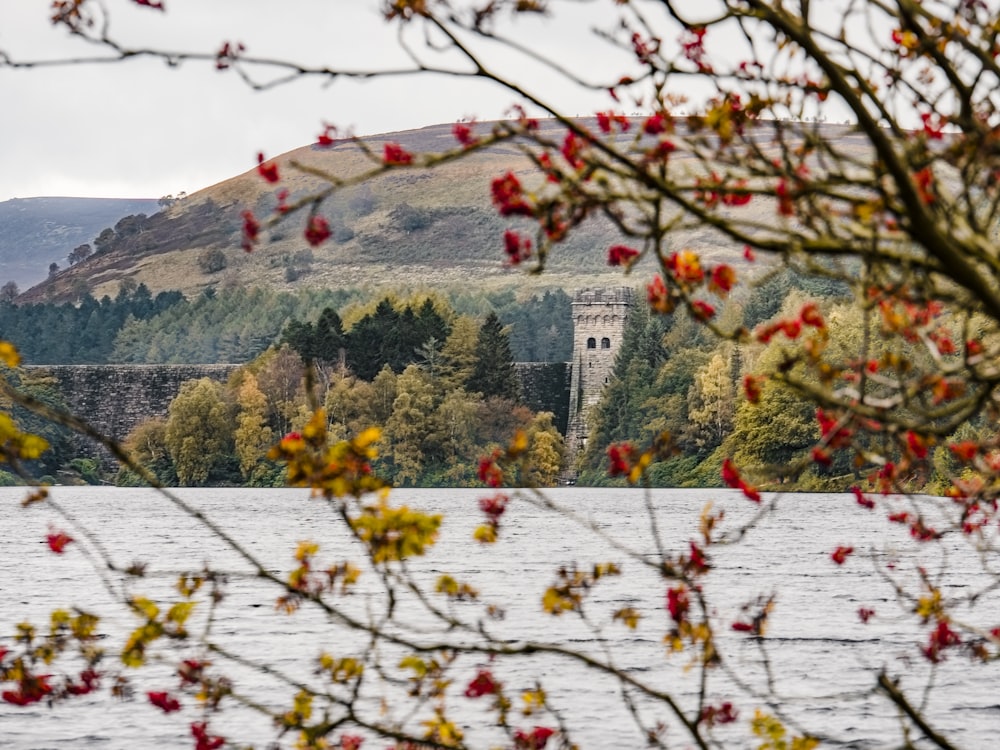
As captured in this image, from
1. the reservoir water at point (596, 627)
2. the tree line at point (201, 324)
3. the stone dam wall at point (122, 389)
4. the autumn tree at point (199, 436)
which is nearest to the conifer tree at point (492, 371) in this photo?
the autumn tree at point (199, 436)

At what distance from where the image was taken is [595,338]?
102 m

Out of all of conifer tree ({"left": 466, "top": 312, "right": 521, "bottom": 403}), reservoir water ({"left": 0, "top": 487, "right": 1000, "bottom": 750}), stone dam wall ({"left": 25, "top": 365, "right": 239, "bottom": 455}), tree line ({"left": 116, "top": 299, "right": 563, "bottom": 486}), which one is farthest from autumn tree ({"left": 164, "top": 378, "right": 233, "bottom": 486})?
reservoir water ({"left": 0, "top": 487, "right": 1000, "bottom": 750})

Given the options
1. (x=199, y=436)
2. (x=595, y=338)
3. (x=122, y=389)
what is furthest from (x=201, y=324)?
(x=199, y=436)

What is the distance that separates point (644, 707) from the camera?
1909cm

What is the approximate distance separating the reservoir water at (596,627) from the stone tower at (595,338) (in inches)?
1706

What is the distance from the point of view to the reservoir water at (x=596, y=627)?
684 inches

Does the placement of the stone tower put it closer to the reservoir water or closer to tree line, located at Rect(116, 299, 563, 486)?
tree line, located at Rect(116, 299, 563, 486)

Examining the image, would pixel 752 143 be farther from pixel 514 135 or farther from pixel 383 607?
pixel 383 607

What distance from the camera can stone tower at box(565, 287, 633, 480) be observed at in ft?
328

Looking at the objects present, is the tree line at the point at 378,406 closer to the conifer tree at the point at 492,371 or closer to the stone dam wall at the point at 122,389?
the conifer tree at the point at 492,371

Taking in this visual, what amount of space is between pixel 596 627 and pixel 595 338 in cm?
8816

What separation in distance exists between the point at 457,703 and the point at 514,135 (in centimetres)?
1499

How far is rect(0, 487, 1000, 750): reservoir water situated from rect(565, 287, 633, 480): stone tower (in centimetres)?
4334

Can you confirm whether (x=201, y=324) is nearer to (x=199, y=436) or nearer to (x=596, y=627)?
(x=199, y=436)
